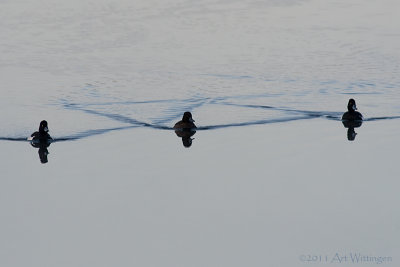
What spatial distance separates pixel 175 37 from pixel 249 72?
844cm

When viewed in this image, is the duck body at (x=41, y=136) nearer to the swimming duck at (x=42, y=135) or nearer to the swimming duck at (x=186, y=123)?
the swimming duck at (x=42, y=135)

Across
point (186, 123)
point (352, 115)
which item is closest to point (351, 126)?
point (352, 115)

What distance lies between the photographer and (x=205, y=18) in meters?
47.7

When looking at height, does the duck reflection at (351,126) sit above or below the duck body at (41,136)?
above

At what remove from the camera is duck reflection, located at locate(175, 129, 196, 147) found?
23458 mm

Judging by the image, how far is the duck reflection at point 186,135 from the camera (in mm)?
23458

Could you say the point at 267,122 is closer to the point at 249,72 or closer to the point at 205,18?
the point at 249,72

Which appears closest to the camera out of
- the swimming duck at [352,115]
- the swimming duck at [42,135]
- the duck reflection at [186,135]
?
the duck reflection at [186,135]

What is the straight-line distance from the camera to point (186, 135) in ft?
80.7

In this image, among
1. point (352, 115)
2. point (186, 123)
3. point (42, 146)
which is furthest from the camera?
point (352, 115)

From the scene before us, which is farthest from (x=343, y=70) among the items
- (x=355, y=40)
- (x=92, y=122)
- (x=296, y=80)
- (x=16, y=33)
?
(x=16, y=33)

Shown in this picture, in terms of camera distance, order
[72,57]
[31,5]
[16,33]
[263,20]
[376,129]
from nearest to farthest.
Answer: [376,129] → [72,57] → [16,33] → [263,20] → [31,5]

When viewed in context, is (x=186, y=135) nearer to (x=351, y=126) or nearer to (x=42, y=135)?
(x=42, y=135)

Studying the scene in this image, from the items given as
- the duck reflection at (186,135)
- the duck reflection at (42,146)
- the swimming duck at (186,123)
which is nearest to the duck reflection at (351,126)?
the duck reflection at (186,135)
